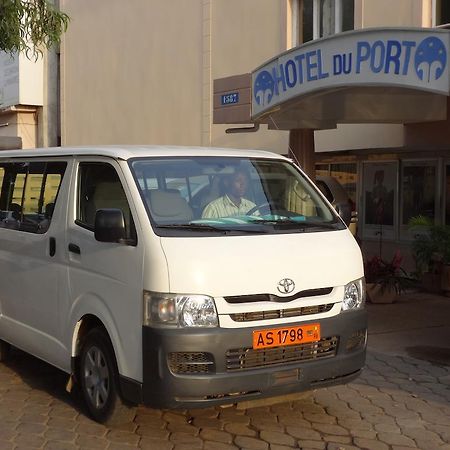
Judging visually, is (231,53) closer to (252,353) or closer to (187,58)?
(187,58)

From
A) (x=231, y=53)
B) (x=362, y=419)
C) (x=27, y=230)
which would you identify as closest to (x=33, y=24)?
(x=27, y=230)

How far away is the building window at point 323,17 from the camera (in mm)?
12086

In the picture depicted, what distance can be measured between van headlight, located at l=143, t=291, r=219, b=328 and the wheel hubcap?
0.69 metres

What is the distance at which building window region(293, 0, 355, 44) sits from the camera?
12086 mm

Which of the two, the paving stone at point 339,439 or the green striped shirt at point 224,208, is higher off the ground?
the green striped shirt at point 224,208

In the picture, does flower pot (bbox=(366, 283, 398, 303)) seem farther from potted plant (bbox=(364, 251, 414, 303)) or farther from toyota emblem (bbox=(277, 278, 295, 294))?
toyota emblem (bbox=(277, 278, 295, 294))

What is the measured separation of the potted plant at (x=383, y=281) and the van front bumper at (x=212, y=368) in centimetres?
532

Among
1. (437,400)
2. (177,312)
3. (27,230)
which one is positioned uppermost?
(27,230)

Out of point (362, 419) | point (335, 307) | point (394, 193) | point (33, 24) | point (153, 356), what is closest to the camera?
point (153, 356)

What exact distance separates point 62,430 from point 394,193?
8165 millimetres

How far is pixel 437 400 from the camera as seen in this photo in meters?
5.57

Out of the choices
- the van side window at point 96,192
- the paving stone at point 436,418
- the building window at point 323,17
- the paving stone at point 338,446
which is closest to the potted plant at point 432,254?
the building window at point 323,17

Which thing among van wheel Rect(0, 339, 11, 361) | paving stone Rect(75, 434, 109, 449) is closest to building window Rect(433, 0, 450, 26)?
van wheel Rect(0, 339, 11, 361)

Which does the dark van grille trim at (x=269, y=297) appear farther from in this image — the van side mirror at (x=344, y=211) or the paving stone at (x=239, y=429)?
the van side mirror at (x=344, y=211)
